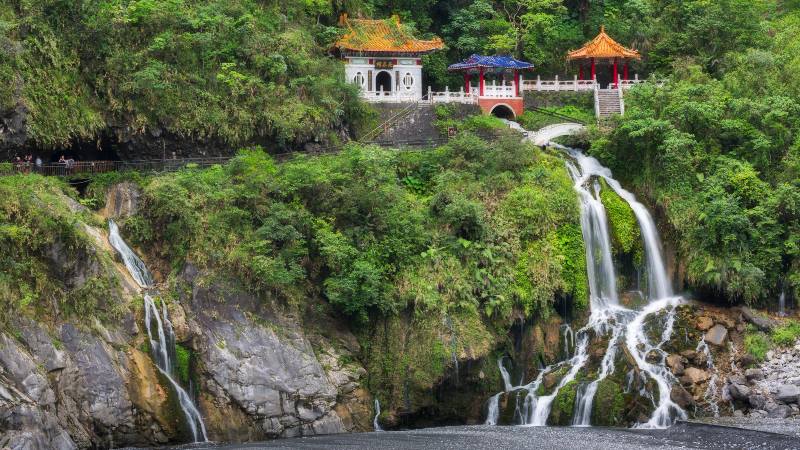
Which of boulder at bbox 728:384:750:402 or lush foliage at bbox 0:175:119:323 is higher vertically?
lush foliage at bbox 0:175:119:323

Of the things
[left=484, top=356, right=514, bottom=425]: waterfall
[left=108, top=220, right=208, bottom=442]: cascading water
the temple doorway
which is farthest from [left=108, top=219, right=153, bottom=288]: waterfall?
the temple doorway

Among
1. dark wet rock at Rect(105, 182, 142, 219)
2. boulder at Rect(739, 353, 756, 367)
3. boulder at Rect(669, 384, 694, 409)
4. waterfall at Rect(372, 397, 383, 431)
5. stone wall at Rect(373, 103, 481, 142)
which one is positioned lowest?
waterfall at Rect(372, 397, 383, 431)

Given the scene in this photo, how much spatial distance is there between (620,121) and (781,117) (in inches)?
228

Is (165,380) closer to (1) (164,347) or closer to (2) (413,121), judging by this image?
(1) (164,347)

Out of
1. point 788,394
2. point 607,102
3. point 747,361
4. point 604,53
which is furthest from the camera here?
point 604,53

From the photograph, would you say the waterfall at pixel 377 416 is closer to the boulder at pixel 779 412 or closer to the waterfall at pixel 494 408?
the waterfall at pixel 494 408

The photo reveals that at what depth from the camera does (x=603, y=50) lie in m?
52.2

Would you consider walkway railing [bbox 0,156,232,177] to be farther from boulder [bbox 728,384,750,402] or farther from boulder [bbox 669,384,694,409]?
boulder [bbox 728,384,750,402]

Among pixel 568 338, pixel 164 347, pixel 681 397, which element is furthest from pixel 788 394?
pixel 164 347

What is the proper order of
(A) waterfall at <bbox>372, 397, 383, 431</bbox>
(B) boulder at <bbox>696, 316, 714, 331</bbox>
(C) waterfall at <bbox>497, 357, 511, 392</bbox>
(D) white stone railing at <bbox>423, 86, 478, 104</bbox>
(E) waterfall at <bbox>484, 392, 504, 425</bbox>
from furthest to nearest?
(D) white stone railing at <bbox>423, 86, 478, 104</bbox> < (B) boulder at <bbox>696, 316, 714, 331</bbox> < (C) waterfall at <bbox>497, 357, 511, 392</bbox> < (E) waterfall at <bbox>484, 392, 504, 425</bbox> < (A) waterfall at <bbox>372, 397, 383, 431</bbox>

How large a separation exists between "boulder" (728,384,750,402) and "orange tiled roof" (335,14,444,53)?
71.9 ft

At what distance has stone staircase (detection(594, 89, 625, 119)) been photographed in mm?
50656

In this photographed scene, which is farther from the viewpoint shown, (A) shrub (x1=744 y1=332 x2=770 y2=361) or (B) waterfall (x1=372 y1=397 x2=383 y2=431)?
(A) shrub (x1=744 y1=332 x2=770 y2=361)

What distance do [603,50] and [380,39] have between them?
33.1 ft
